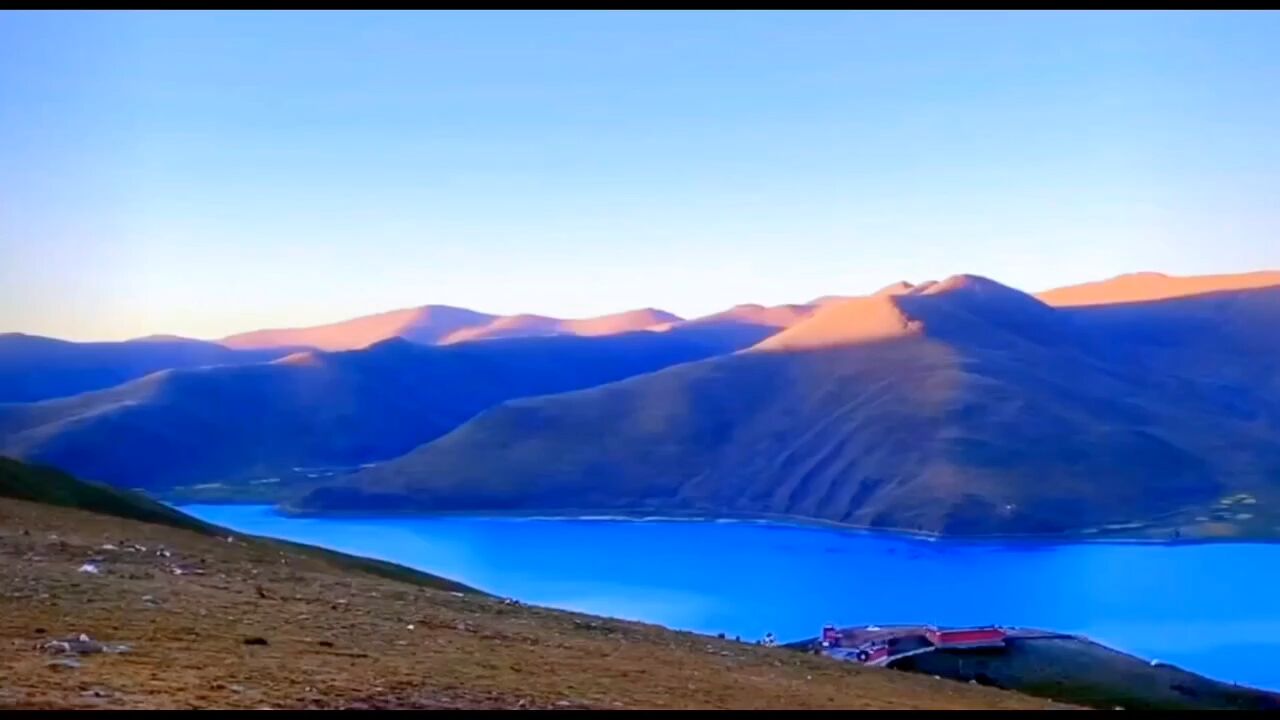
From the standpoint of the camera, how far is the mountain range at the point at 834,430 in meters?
118

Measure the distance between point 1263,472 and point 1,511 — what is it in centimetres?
13000

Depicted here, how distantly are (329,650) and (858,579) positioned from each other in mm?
67955

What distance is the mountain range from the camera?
386 ft

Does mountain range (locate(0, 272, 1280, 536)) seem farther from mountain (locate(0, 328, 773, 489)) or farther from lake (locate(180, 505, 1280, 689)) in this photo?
lake (locate(180, 505, 1280, 689))

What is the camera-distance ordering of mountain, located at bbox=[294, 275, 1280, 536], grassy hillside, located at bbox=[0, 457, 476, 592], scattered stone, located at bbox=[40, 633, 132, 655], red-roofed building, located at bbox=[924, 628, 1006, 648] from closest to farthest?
scattered stone, located at bbox=[40, 633, 132, 655], grassy hillside, located at bbox=[0, 457, 476, 592], red-roofed building, located at bbox=[924, 628, 1006, 648], mountain, located at bbox=[294, 275, 1280, 536]

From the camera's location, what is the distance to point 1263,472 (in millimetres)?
125812

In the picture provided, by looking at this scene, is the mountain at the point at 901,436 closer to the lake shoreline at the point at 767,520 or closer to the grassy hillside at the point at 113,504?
the lake shoreline at the point at 767,520

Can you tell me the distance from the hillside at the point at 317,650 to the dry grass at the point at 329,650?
0.03m

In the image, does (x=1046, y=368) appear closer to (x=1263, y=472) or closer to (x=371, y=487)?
(x=1263, y=472)

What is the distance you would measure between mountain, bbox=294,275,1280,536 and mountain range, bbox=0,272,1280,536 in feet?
1.10

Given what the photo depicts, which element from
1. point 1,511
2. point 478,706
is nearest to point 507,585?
point 1,511

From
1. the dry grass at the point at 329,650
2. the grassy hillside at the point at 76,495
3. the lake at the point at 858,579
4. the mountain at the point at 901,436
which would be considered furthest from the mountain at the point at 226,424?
the dry grass at the point at 329,650

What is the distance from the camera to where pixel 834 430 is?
137000mm

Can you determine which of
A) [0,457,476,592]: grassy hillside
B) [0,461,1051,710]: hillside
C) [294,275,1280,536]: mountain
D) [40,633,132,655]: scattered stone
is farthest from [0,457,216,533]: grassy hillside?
[294,275,1280,536]: mountain
